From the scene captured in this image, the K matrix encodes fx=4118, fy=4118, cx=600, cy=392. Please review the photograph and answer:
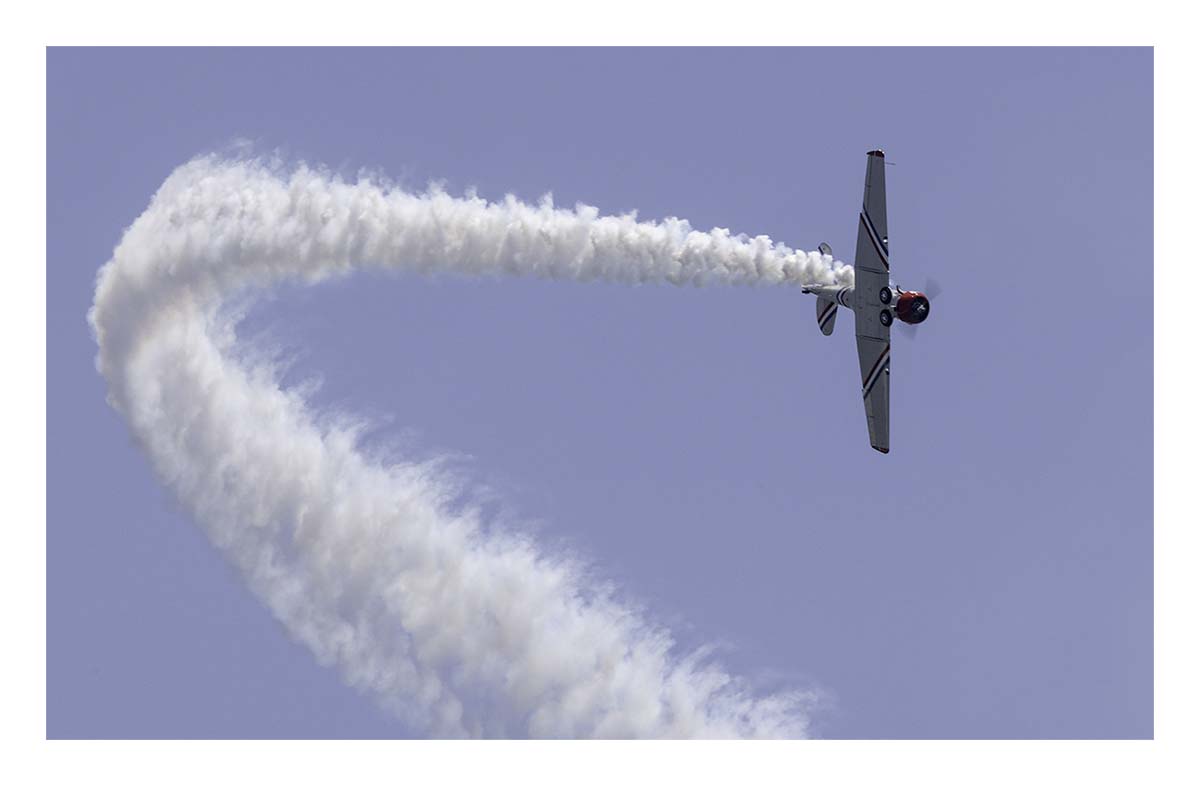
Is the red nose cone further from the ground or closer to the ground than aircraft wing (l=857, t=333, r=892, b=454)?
further from the ground

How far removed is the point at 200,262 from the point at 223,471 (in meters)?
6.19

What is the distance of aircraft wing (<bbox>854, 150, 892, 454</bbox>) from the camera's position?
11594 centimetres

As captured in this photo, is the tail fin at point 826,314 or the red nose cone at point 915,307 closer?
the red nose cone at point 915,307

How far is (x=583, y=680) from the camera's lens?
389ft

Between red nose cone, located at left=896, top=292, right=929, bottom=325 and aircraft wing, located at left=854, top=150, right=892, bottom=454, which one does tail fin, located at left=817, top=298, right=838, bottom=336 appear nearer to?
aircraft wing, located at left=854, top=150, right=892, bottom=454

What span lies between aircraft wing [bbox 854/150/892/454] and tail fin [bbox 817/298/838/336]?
175 cm

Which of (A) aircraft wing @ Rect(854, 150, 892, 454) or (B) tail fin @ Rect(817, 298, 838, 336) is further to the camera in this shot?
(B) tail fin @ Rect(817, 298, 838, 336)

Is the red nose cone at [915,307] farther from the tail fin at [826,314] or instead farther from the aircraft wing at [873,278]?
the tail fin at [826,314]

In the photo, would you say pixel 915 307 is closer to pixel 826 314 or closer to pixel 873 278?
pixel 873 278

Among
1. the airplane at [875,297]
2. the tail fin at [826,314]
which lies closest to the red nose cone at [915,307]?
the airplane at [875,297]

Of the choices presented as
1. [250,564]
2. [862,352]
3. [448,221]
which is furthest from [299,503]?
[862,352]

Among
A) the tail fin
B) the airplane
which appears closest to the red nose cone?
the airplane

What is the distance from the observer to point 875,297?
11619cm

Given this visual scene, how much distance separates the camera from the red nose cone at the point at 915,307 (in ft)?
377
